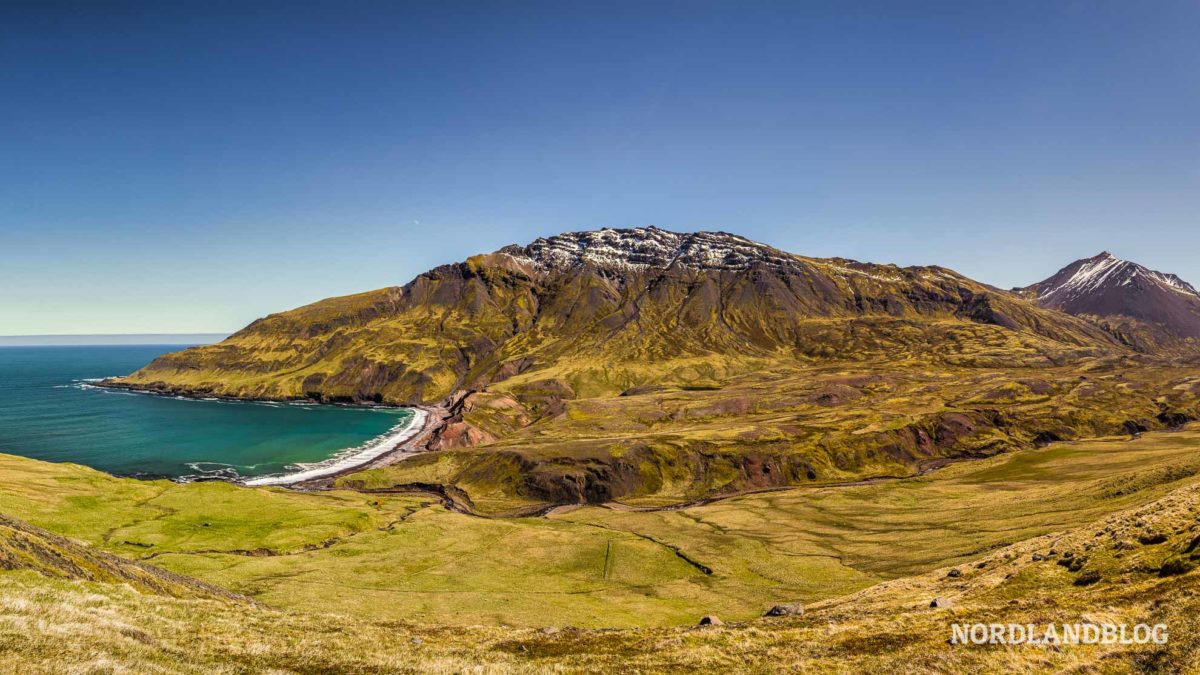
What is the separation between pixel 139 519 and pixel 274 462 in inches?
3856

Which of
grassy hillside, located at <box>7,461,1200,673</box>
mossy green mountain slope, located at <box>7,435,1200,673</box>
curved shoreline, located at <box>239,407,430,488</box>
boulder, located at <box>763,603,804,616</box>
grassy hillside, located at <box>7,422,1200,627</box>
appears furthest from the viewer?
curved shoreline, located at <box>239,407,430,488</box>

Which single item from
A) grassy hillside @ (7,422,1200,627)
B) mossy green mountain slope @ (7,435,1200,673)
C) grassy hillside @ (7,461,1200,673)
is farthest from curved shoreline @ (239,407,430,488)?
grassy hillside @ (7,461,1200,673)

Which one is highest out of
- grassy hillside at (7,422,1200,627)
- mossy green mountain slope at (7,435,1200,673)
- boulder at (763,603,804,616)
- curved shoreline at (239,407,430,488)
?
mossy green mountain slope at (7,435,1200,673)

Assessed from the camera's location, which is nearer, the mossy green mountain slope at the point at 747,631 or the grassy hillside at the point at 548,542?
the mossy green mountain slope at the point at 747,631

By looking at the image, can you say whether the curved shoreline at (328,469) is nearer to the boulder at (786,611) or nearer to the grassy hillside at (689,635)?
the grassy hillside at (689,635)

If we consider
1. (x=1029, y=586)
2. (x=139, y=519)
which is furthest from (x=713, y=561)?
(x=139, y=519)

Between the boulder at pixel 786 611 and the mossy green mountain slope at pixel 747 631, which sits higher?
the mossy green mountain slope at pixel 747 631

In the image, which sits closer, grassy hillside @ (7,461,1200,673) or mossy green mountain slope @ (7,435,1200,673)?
grassy hillside @ (7,461,1200,673)

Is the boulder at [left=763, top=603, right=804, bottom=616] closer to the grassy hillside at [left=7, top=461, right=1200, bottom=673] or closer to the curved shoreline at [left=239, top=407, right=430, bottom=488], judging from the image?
the grassy hillside at [left=7, top=461, right=1200, bottom=673]

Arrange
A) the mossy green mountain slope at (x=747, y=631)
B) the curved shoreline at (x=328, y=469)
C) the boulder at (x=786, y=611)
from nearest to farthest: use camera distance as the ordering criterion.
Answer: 1. the mossy green mountain slope at (x=747, y=631)
2. the boulder at (x=786, y=611)
3. the curved shoreline at (x=328, y=469)

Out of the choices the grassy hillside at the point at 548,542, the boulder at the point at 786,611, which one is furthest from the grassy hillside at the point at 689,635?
the grassy hillside at the point at 548,542

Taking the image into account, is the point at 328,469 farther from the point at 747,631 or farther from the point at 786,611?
the point at 747,631

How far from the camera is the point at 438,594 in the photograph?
65875 millimetres

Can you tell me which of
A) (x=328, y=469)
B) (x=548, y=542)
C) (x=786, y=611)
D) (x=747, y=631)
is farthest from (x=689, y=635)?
(x=328, y=469)
